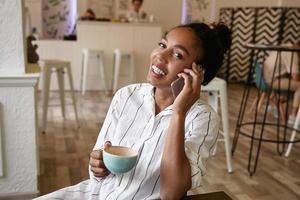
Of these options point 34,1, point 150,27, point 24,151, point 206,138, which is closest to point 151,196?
point 206,138

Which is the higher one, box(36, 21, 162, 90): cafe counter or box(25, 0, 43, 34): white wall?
box(25, 0, 43, 34): white wall

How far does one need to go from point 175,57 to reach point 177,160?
0.34 meters

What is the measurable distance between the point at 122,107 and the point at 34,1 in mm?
5817

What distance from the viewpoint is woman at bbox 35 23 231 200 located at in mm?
956

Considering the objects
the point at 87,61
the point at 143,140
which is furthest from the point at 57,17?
the point at 143,140

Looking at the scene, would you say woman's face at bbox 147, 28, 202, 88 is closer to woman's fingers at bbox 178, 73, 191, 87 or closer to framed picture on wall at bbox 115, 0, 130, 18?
woman's fingers at bbox 178, 73, 191, 87

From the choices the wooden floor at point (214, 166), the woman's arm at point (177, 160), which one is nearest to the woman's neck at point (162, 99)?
the woman's arm at point (177, 160)

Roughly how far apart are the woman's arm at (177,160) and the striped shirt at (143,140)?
4 centimetres

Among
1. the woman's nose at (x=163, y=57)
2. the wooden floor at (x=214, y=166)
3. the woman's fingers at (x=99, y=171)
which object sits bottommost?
the wooden floor at (x=214, y=166)

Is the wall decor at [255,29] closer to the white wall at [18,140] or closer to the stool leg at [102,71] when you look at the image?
the stool leg at [102,71]

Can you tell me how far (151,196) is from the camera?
3.50 ft

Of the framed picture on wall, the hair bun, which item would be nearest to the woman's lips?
the hair bun

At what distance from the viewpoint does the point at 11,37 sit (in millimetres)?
1942

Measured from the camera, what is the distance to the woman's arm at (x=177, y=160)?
0.94 meters
